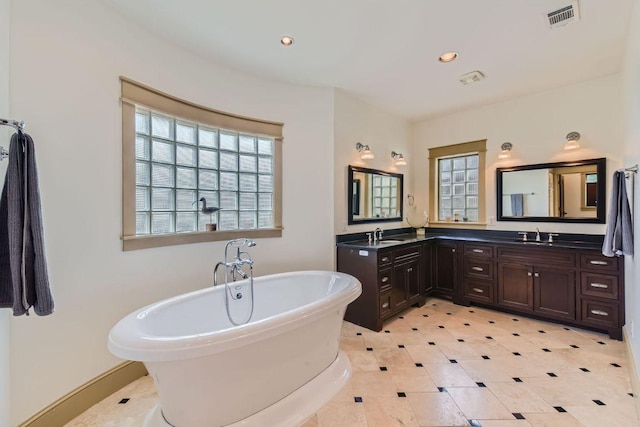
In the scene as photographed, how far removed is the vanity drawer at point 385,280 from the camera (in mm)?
3137

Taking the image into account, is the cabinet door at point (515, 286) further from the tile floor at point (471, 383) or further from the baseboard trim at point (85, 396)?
the baseboard trim at point (85, 396)

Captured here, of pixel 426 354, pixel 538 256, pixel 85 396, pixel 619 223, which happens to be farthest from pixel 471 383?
pixel 85 396

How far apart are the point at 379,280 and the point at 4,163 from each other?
9.81ft

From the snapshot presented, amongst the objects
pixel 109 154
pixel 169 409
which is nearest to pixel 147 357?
pixel 169 409

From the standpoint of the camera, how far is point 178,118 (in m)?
2.51

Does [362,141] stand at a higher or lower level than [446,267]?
higher

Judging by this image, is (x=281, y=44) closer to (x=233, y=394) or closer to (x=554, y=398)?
(x=233, y=394)

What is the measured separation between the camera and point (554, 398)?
76.9 inches

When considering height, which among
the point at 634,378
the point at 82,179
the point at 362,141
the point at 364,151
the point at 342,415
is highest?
the point at 362,141

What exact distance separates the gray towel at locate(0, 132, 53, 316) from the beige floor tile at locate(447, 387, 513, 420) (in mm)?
2479

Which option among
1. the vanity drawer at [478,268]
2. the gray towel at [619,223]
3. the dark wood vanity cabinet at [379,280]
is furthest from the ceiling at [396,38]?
the vanity drawer at [478,268]

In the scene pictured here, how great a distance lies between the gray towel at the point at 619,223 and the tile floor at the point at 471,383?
0.99 metres

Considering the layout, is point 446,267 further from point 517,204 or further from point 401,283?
point 517,204

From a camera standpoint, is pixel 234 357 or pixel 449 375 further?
pixel 449 375
